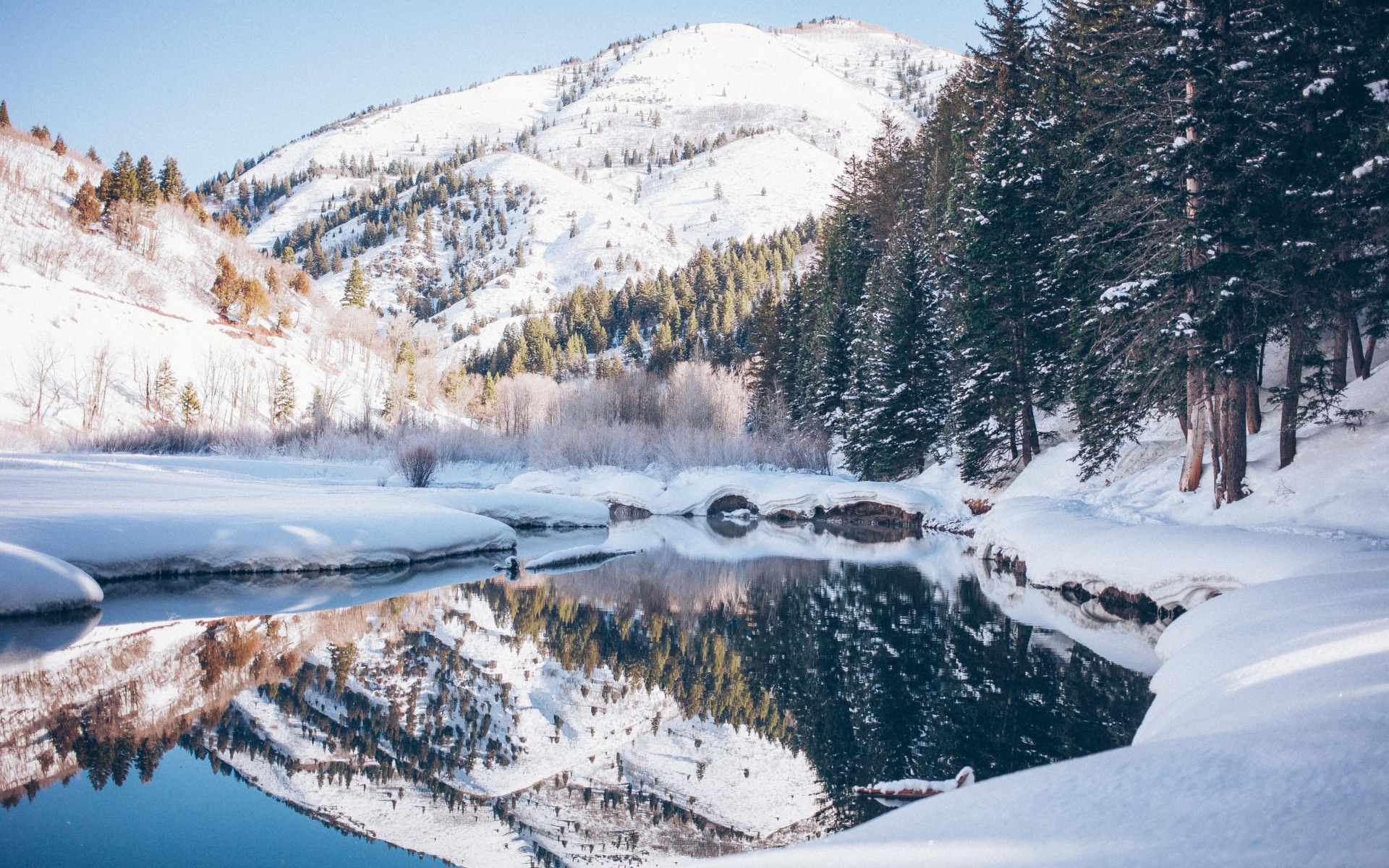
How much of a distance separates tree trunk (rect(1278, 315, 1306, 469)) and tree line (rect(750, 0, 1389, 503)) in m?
0.05

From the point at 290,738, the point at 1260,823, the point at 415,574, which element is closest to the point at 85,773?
the point at 290,738

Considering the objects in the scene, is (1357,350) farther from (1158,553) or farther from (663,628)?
(663,628)

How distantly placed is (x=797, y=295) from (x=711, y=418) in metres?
9.01

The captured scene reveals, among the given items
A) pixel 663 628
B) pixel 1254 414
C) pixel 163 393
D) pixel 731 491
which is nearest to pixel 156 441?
pixel 163 393

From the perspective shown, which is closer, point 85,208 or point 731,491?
point 731,491

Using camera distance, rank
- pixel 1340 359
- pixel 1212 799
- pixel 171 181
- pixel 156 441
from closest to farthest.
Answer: pixel 1212 799 → pixel 1340 359 → pixel 156 441 → pixel 171 181

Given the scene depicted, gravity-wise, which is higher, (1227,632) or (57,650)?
(1227,632)

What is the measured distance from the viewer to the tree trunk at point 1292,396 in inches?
442

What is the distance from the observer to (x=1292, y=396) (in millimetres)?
11180

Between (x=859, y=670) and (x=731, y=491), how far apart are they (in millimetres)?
22581

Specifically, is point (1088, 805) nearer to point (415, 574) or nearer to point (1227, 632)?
point (1227, 632)

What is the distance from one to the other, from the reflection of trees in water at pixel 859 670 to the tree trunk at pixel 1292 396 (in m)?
5.18

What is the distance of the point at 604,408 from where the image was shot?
4972cm

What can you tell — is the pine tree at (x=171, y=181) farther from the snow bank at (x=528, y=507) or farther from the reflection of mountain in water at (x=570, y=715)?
the reflection of mountain in water at (x=570, y=715)
